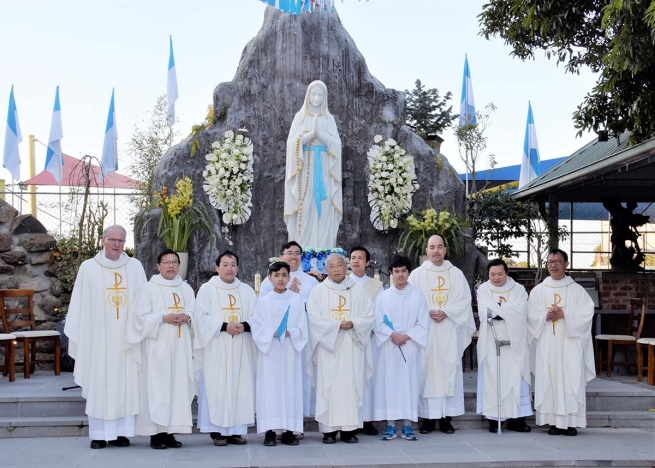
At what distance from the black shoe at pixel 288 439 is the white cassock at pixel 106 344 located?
1.31 meters

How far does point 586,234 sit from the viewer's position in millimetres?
15227

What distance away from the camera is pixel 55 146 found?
16.8m

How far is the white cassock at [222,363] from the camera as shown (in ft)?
22.5

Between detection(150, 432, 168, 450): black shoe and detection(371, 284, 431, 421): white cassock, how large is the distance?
6.33 feet

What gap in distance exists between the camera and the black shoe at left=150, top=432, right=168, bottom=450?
6785 mm

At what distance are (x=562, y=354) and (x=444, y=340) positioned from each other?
3.77 feet

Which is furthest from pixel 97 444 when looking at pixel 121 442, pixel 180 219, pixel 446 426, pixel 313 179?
pixel 313 179

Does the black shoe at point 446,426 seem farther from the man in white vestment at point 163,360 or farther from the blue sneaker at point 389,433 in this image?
the man in white vestment at point 163,360

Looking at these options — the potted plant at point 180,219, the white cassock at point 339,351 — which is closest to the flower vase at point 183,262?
the potted plant at point 180,219

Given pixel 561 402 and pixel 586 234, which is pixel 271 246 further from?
pixel 586 234

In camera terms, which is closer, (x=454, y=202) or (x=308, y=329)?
(x=308, y=329)

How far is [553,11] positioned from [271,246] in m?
5.30

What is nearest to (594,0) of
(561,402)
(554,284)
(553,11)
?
(553,11)

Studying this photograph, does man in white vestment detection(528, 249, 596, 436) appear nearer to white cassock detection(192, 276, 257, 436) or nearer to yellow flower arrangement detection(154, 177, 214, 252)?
white cassock detection(192, 276, 257, 436)
